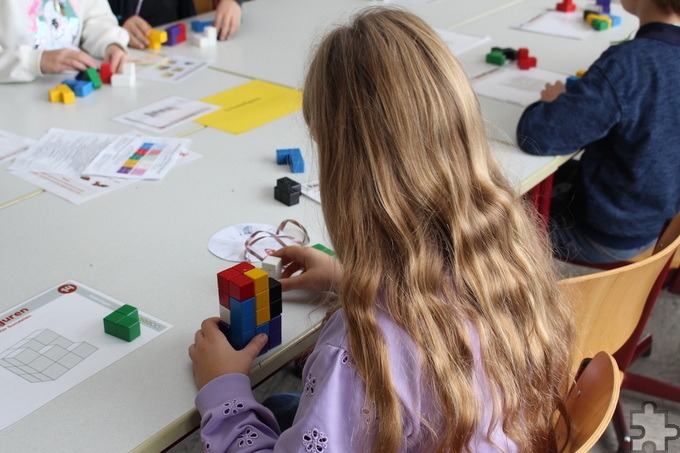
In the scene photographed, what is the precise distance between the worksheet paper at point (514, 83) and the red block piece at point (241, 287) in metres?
1.18

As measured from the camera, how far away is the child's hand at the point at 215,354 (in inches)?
41.3

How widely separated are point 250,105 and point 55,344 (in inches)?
39.6

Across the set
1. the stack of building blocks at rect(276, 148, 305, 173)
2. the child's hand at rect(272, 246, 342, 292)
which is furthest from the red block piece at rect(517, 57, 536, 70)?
the child's hand at rect(272, 246, 342, 292)

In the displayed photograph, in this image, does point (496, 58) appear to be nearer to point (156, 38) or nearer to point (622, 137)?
point (622, 137)

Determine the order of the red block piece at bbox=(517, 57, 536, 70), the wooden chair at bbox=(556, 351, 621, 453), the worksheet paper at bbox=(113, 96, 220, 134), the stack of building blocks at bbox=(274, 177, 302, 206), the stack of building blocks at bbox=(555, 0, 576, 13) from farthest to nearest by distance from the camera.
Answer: the stack of building blocks at bbox=(555, 0, 576, 13), the red block piece at bbox=(517, 57, 536, 70), the worksheet paper at bbox=(113, 96, 220, 134), the stack of building blocks at bbox=(274, 177, 302, 206), the wooden chair at bbox=(556, 351, 621, 453)

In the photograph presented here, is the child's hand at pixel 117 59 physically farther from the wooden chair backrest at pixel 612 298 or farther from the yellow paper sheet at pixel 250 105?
the wooden chair backrest at pixel 612 298

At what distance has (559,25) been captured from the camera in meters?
2.65

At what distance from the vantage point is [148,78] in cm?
217

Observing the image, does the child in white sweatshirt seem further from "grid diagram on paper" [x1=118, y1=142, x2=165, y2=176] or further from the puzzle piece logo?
the puzzle piece logo

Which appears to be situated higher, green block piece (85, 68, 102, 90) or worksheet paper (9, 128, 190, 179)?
green block piece (85, 68, 102, 90)

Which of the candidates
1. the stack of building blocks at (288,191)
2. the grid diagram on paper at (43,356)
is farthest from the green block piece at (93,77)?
the grid diagram on paper at (43,356)

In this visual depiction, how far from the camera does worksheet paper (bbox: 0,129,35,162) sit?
5.61 feet

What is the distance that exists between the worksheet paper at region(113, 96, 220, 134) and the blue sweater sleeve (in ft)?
2.61

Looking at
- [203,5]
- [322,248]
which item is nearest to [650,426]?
[322,248]
